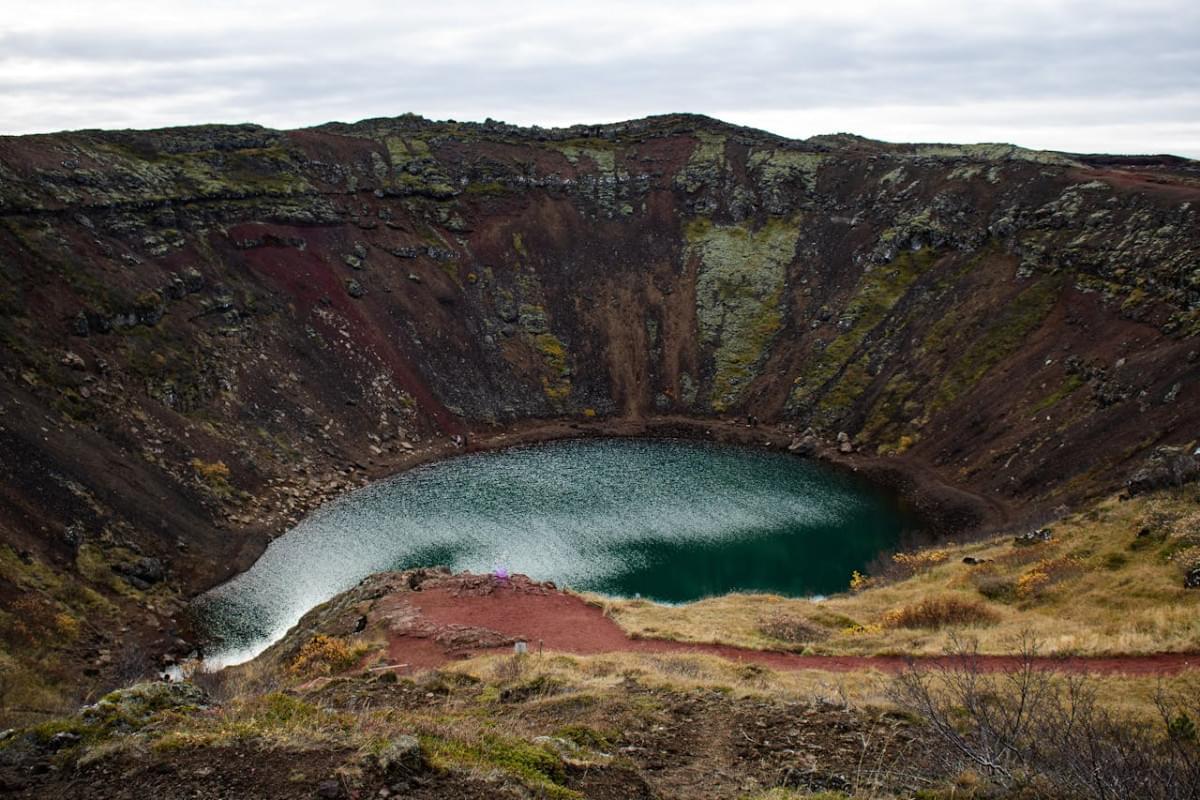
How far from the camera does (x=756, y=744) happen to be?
16.8 metres

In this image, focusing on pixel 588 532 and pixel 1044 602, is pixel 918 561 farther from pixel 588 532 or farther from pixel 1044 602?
pixel 588 532

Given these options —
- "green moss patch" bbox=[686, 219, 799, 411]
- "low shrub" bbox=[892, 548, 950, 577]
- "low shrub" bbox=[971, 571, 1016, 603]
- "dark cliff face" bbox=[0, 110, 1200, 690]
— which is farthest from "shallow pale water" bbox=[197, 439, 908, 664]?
"low shrub" bbox=[971, 571, 1016, 603]

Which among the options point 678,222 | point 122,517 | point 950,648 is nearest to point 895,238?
point 678,222

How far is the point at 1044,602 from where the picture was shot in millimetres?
34156

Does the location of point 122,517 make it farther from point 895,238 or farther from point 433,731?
point 895,238

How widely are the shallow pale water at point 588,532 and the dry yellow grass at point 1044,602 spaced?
11845 mm

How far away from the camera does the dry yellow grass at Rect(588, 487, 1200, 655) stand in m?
27.5

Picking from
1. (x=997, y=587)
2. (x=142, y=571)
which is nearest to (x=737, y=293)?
(x=997, y=587)

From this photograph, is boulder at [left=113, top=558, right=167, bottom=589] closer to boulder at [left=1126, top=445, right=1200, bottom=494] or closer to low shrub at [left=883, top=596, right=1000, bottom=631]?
low shrub at [left=883, top=596, right=1000, bottom=631]

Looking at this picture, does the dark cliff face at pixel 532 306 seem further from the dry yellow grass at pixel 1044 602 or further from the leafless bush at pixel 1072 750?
the leafless bush at pixel 1072 750

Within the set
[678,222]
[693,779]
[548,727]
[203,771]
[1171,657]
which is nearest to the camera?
[203,771]

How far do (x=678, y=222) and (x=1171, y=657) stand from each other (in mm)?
92383

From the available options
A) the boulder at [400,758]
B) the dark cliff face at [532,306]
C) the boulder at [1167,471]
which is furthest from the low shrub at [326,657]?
the boulder at [1167,471]

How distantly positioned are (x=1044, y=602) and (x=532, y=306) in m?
74.3
